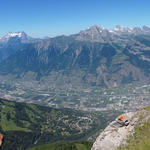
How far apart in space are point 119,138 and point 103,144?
611 centimetres

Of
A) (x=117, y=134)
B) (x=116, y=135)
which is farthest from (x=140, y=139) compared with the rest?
(x=116, y=135)

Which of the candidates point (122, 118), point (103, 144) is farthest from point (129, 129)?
point (103, 144)

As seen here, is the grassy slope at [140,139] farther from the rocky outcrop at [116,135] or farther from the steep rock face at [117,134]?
the rocky outcrop at [116,135]

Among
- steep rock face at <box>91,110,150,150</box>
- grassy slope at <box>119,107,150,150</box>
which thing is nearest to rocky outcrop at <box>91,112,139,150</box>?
steep rock face at <box>91,110,150,150</box>

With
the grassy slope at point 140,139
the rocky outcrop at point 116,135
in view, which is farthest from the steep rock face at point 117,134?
the grassy slope at point 140,139

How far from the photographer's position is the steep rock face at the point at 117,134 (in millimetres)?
74188

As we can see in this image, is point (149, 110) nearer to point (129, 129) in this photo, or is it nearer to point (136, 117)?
point (136, 117)

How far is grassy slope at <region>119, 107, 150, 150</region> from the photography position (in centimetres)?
7169

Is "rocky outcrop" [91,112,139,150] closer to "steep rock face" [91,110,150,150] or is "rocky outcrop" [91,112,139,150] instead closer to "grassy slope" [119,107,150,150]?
"steep rock face" [91,110,150,150]

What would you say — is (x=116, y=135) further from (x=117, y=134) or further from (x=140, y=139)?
(x=140, y=139)

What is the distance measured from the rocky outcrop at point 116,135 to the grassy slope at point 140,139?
1.74m

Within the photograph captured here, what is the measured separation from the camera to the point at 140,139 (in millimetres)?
73688

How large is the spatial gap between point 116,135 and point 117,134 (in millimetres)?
565

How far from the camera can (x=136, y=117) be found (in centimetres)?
7950
